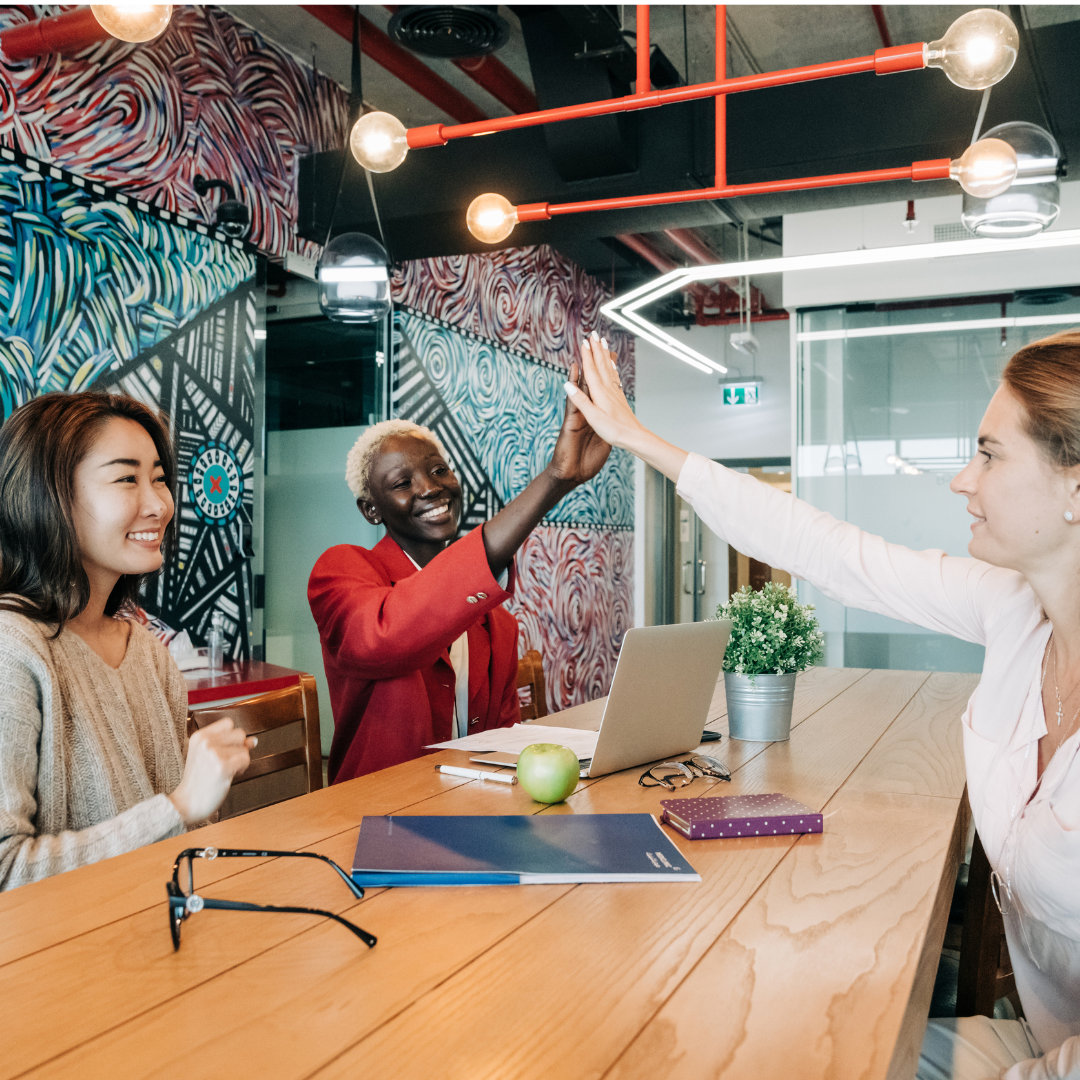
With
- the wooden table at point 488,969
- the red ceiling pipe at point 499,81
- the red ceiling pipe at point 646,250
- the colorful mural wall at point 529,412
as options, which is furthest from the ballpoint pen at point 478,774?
the red ceiling pipe at point 646,250

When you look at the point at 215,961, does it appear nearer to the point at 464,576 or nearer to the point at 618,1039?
the point at 618,1039

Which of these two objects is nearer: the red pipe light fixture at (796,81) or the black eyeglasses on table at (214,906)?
the black eyeglasses on table at (214,906)

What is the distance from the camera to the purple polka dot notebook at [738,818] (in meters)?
1.38

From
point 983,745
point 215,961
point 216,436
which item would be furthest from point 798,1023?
point 216,436

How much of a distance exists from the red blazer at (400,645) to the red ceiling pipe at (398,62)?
2.83m

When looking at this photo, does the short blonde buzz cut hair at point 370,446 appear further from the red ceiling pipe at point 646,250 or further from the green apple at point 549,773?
the red ceiling pipe at point 646,250

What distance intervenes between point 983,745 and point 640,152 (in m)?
3.26

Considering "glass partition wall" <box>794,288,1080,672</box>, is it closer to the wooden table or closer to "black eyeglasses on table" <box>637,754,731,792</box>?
"black eyeglasses on table" <box>637,754,731,792</box>

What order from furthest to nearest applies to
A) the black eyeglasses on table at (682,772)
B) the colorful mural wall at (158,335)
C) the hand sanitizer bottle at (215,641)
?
1. the hand sanitizer bottle at (215,641)
2. the colorful mural wall at (158,335)
3. the black eyeglasses on table at (682,772)

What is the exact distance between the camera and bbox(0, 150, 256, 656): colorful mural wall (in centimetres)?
326

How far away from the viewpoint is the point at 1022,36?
3404 mm

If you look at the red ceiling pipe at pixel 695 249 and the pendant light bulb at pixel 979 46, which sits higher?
the red ceiling pipe at pixel 695 249

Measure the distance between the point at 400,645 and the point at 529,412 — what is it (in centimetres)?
500

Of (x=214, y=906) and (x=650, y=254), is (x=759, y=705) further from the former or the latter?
(x=650, y=254)
